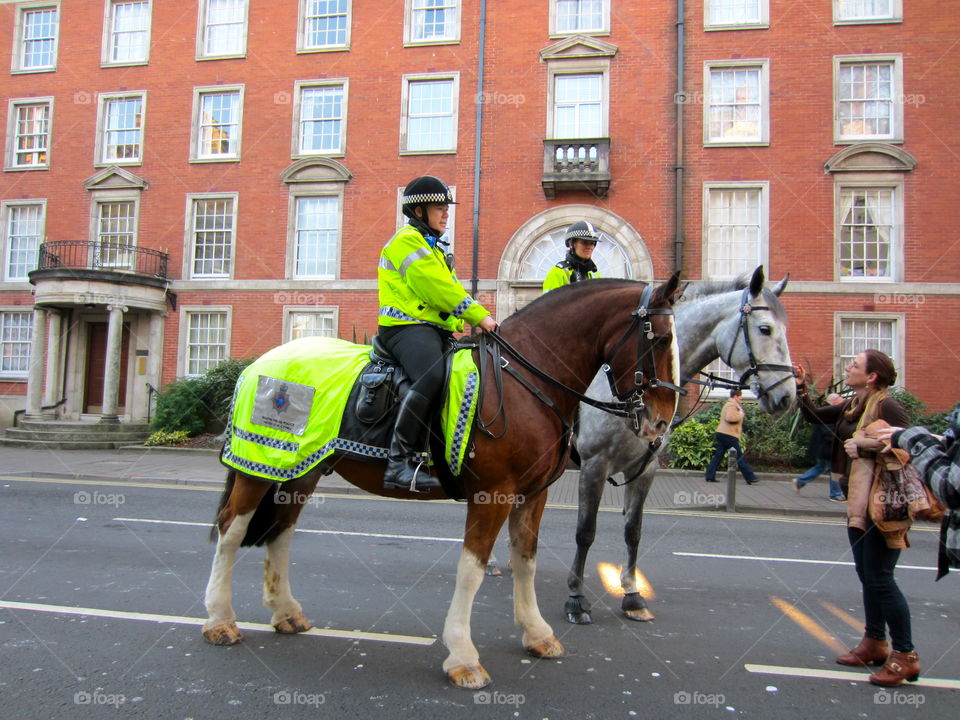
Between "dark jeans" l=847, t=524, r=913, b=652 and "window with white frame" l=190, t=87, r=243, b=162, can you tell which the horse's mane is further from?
"window with white frame" l=190, t=87, r=243, b=162

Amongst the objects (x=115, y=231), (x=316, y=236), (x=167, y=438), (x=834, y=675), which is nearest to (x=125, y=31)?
(x=115, y=231)

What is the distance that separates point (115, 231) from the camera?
2233 cm

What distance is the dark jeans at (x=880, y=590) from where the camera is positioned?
405cm

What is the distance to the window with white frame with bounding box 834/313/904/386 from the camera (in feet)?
58.9

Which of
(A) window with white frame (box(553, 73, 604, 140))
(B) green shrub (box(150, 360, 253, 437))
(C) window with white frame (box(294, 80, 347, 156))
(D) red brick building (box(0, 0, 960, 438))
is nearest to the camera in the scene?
(D) red brick building (box(0, 0, 960, 438))

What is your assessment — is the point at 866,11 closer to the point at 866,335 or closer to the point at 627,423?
the point at 866,335

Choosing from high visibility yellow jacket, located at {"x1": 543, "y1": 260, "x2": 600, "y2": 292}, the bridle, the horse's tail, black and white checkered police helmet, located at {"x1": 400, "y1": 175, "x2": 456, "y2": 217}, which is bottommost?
the horse's tail

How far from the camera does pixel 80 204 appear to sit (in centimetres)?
2255

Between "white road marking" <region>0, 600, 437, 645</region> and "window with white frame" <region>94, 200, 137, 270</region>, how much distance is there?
19.2 m

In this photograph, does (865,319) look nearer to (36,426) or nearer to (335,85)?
(335,85)

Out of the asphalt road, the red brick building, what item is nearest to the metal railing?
the red brick building

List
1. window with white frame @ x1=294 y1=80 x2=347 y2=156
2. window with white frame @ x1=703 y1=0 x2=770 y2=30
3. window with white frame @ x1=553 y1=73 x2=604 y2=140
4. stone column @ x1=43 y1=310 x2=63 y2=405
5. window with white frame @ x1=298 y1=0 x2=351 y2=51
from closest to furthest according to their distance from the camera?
window with white frame @ x1=703 y1=0 x2=770 y2=30, window with white frame @ x1=553 y1=73 x2=604 y2=140, stone column @ x1=43 y1=310 x2=63 y2=405, window with white frame @ x1=294 y1=80 x2=347 y2=156, window with white frame @ x1=298 y1=0 x2=351 y2=51

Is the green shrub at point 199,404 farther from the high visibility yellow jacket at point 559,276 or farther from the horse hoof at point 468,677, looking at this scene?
the horse hoof at point 468,677

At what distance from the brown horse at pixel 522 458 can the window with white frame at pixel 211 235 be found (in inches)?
735
